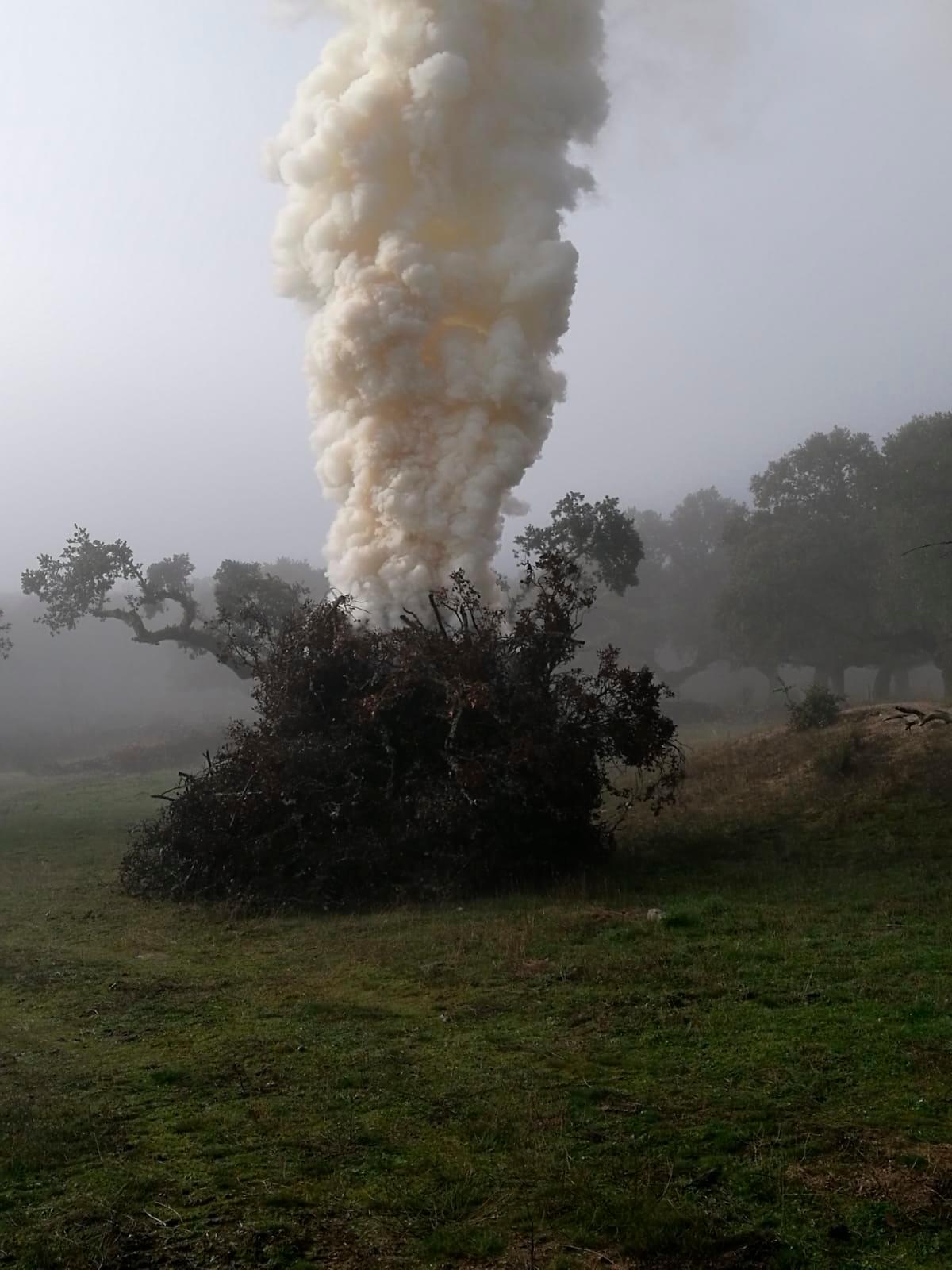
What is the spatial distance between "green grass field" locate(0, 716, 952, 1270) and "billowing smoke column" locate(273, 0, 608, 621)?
32.5ft

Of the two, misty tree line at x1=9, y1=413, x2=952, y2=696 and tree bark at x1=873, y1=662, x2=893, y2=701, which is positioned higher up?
misty tree line at x1=9, y1=413, x2=952, y2=696

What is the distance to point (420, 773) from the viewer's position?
17.5 metres

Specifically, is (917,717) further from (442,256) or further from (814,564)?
(814,564)

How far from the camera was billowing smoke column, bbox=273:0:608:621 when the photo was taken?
2225cm

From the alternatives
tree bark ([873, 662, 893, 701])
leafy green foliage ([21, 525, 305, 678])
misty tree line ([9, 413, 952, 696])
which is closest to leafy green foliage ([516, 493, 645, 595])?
misty tree line ([9, 413, 952, 696])

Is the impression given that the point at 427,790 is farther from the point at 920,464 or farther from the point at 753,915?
the point at 920,464

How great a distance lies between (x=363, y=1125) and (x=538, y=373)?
1856 centimetres

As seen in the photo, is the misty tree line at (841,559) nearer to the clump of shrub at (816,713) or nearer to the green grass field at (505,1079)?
the clump of shrub at (816,713)

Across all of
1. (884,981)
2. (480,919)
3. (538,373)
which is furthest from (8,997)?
(538,373)

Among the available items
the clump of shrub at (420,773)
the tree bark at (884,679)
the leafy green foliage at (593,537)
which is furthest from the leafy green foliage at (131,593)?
the tree bark at (884,679)

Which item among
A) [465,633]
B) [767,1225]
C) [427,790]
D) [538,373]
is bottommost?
[767,1225]

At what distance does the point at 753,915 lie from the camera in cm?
1274

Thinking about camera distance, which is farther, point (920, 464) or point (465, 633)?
point (920, 464)

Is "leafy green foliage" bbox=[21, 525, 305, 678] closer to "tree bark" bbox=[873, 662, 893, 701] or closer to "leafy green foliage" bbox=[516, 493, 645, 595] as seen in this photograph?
"leafy green foliage" bbox=[516, 493, 645, 595]
